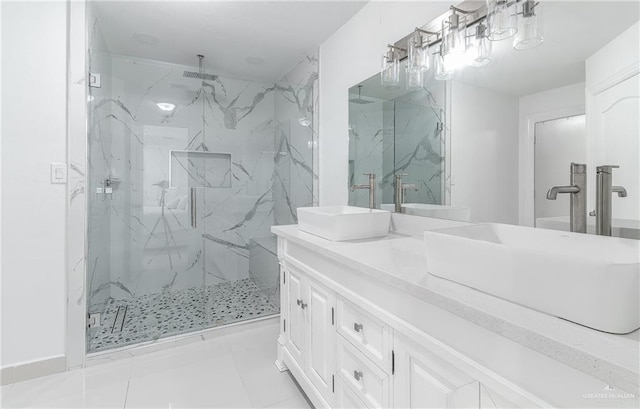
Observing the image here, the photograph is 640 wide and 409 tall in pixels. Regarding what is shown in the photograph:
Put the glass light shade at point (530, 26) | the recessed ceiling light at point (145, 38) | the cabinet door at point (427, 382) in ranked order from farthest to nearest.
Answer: the recessed ceiling light at point (145, 38)
the glass light shade at point (530, 26)
the cabinet door at point (427, 382)

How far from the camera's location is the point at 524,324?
582 mm

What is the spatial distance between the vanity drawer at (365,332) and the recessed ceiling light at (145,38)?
250 cm

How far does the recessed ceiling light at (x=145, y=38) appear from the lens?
2374 mm

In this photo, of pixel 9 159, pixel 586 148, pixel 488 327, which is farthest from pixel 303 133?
pixel 488 327

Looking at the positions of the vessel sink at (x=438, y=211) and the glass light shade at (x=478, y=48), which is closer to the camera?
the glass light shade at (x=478, y=48)

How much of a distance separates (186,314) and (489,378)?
2391mm

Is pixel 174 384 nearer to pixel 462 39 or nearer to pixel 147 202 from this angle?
pixel 147 202

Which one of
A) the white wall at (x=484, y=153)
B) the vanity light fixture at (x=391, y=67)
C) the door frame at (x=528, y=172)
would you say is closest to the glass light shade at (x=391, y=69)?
the vanity light fixture at (x=391, y=67)

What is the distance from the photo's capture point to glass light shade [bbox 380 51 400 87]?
1.73 m

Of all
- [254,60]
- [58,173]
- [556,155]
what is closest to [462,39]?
[556,155]

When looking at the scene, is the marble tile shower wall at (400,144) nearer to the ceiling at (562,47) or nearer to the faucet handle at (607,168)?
the ceiling at (562,47)

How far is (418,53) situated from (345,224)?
98cm

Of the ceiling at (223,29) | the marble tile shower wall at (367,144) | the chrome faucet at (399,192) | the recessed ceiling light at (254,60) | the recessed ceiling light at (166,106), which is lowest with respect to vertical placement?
the chrome faucet at (399,192)

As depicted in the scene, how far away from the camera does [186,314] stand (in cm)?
248
